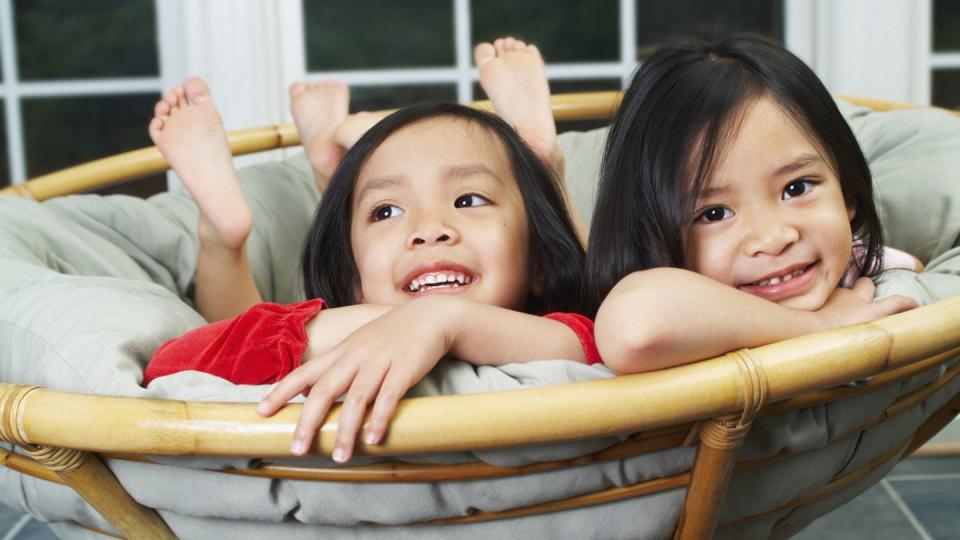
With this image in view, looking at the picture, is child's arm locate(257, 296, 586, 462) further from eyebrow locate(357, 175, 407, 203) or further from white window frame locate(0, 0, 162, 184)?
white window frame locate(0, 0, 162, 184)

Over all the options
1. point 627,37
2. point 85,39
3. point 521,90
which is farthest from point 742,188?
point 85,39

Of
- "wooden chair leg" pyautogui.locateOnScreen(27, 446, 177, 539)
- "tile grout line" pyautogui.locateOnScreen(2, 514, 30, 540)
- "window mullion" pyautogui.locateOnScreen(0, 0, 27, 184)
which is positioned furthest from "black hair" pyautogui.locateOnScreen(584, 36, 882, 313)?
"window mullion" pyautogui.locateOnScreen(0, 0, 27, 184)

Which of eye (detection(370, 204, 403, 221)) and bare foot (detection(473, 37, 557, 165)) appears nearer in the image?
eye (detection(370, 204, 403, 221))

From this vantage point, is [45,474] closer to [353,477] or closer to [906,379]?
[353,477]

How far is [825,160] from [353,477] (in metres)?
0.52

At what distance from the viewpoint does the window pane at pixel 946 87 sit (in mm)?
2020

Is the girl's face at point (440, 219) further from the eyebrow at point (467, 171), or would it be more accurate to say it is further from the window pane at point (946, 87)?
the window pane at point (946, 87)

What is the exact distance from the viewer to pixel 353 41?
2.06 m

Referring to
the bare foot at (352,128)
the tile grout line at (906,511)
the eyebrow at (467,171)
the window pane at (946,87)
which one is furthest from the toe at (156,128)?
the window pane at (946,87)

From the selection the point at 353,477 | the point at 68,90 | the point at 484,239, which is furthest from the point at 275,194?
the point at 353,477

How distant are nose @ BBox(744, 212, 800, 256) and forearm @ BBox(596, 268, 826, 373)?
0.14 metres

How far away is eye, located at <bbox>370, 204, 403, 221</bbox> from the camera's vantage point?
111cm

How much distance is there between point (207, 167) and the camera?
1248 mm

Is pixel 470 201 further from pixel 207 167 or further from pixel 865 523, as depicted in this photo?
pixel 865 523
